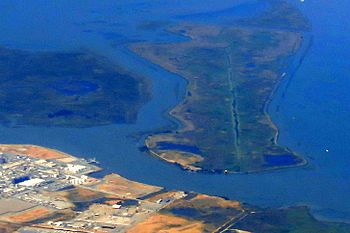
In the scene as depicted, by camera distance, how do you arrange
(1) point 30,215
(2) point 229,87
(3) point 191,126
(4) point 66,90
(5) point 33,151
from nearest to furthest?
(1) point 30,215 → (5) point 33,151 → (3) point 191,126 → (4) point 66,90 → (2) point 229,87

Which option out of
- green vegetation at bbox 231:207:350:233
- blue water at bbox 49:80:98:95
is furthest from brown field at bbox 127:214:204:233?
blue water at bbox 49:80:98:95

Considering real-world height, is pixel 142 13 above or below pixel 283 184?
above

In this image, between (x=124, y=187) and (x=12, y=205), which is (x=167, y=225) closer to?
(x=124, y=187)

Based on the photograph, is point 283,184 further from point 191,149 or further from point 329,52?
point 329,52

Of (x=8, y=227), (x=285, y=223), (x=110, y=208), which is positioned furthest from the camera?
(x=110, y=208)

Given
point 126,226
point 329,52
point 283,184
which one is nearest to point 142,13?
point 329,52

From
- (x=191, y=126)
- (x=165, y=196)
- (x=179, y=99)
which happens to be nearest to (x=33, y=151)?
(x=165, y=196)
